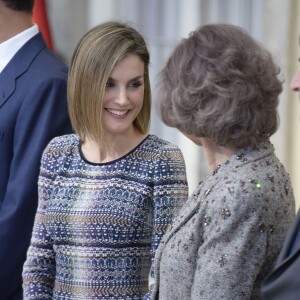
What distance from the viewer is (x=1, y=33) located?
4.34m

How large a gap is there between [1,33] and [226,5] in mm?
2759

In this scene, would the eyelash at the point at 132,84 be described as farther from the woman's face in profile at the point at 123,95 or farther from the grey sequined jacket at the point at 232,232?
the grey sequined jacket at the point at 232,232

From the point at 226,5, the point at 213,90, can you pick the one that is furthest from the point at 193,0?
the point at 213,90

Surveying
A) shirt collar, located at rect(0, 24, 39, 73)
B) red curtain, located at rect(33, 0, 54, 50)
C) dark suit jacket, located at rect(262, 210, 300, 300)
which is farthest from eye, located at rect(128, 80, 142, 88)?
red curtain, located at rect(33, 0, 54, 50)

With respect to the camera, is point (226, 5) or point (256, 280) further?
point (226, 5)

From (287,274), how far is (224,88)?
575mm

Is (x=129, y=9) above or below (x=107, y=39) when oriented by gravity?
below

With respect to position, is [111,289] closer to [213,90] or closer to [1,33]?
[213,90]

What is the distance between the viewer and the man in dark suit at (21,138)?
4.08 metres

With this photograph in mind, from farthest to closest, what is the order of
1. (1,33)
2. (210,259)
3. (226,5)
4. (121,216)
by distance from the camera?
1. (226,5)
2. (1,33)
3. (121,216)
4. (210,259)

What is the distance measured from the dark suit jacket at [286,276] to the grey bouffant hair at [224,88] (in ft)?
1.16

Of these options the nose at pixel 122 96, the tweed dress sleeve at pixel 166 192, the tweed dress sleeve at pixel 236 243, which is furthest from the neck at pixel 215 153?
the nose at pixel 122 96

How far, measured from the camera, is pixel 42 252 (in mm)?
3797

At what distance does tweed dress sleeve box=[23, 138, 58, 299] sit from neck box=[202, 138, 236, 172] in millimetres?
696
